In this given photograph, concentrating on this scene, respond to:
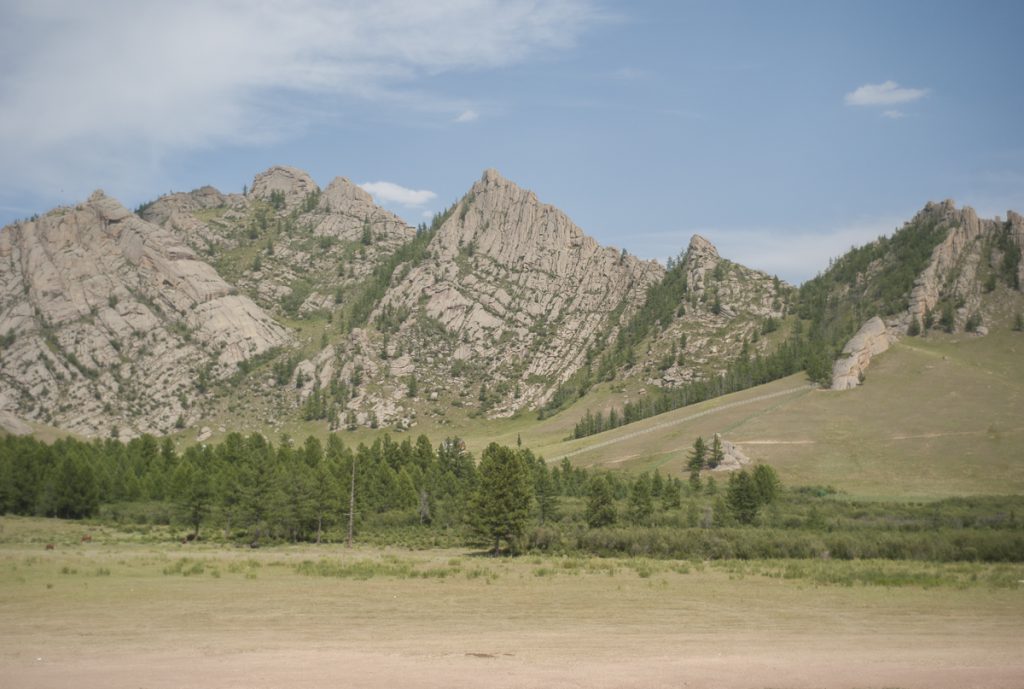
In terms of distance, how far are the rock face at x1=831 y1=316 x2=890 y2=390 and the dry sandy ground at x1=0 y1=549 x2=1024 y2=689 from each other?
14564 cm

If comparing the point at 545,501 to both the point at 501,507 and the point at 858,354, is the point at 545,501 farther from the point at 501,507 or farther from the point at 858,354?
the point at 858,354

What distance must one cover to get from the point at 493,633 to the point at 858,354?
175 meters

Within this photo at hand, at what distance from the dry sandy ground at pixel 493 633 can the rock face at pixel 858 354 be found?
478ft

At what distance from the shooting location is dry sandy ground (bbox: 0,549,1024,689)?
2033 cm

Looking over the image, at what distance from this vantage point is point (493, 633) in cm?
2742

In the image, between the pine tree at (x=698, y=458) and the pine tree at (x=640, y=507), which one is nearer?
the pine tree at (x=640, y=507)

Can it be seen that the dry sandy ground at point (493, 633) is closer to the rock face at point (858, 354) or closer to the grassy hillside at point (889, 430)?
the grassy hillside at point (889, 430)

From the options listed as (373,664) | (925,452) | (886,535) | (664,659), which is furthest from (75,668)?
(925,452)

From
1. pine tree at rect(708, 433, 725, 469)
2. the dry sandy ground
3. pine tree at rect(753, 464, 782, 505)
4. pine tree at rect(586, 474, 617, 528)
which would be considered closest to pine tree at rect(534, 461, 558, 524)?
pine tree at rect(586, 474, 617, 528)

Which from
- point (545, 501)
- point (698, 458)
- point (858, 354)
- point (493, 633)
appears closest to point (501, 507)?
point (545, 501)

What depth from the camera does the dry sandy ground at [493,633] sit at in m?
20.3

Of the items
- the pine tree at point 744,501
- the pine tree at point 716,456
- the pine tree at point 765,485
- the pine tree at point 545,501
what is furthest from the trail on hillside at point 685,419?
the pine tree at point 744,501

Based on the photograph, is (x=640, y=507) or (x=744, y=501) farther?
(x=640, y=507)

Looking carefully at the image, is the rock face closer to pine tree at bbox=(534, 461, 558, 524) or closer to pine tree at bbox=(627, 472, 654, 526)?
pine tree at bbox=(627, 472, 654, 526)
